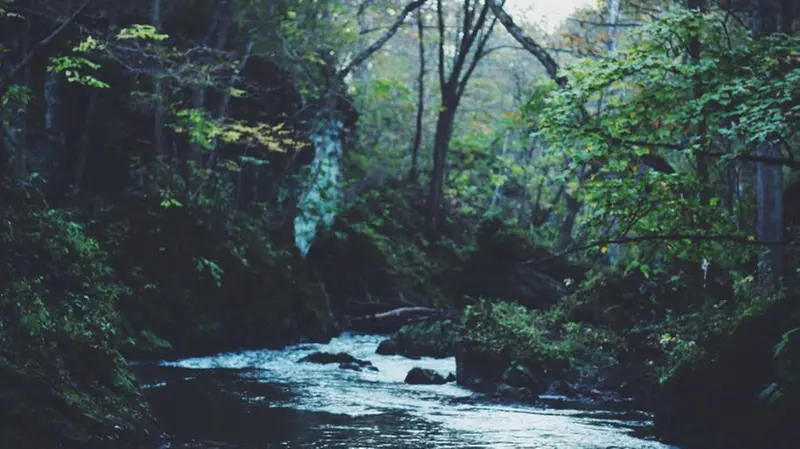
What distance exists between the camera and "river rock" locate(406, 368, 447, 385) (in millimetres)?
14656

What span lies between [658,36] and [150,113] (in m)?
13.7

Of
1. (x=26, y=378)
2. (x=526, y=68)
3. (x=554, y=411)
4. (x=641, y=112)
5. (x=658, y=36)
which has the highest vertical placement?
(x=526, y=68)

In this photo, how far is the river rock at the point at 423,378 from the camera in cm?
1466

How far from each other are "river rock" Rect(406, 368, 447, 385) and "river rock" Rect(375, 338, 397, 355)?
3536 millimetres

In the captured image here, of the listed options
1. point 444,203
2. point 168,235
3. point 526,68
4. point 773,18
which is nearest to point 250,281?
point 168,235

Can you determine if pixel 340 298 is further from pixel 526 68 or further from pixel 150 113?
pixel 526 68

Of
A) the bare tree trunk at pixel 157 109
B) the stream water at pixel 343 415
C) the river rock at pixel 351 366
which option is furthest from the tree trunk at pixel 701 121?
the bare tree trunk at pixel 157 109

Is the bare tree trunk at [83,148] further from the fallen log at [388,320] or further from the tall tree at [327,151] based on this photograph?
the fallen log at [388,320]

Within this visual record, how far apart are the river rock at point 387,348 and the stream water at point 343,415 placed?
2616 mm

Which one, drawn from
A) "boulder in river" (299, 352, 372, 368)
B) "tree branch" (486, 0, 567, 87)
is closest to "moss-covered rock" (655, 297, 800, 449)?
"boulder in river" (299, 352, 372, 368)

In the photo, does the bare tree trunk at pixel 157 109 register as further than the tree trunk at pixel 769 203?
Yes

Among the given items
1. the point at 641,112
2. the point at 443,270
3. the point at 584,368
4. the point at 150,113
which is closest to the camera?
the point at 641,112

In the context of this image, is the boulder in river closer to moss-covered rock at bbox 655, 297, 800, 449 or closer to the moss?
the moss

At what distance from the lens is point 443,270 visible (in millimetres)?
26500
